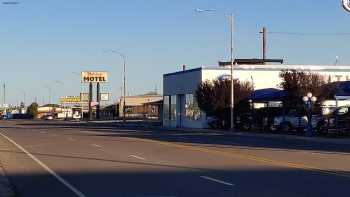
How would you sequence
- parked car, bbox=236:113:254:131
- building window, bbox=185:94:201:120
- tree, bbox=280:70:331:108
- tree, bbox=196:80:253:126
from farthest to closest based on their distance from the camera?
building window, bbox=185:94:201:120
tree, bbox=196:80:253:126
parked car, bbox=236:113:254:131
tree, bbox=280:70:331:108

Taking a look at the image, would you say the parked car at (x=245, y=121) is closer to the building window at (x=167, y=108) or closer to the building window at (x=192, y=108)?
the building window at (x=192, y=108)

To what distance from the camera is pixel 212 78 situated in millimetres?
74375

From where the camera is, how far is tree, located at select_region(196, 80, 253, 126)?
64.6 m

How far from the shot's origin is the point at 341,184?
53.0ft

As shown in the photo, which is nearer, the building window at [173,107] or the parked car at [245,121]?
the parked car at [245,121]

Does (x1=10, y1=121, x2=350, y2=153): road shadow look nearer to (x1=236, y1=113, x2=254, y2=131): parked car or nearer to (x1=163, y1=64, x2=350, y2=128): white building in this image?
(x1=236, y1=113, x2=254, y2=131): parked car

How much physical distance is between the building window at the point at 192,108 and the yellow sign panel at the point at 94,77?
79716 mm

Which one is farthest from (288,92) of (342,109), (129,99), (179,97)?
(129,99)

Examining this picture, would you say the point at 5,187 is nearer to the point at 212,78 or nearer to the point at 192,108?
the point at 212,78

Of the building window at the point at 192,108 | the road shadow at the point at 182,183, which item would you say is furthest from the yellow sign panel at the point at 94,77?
the road shadow at the point at 182,183

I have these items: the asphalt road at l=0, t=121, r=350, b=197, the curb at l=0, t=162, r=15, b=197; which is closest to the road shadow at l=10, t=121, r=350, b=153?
the asphalt road at l=0, t=121, r=350, b=197

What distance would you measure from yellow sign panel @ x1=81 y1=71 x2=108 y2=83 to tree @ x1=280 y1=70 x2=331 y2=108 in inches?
4141

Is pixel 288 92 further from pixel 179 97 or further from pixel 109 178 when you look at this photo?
pixel 109 178

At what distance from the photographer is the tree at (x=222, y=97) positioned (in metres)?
64.6
